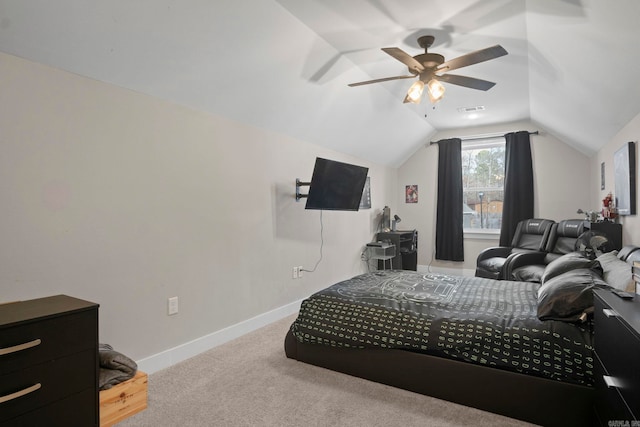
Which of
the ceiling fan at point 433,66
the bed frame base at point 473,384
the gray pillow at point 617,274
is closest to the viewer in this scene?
the bed frame base at point 473,384

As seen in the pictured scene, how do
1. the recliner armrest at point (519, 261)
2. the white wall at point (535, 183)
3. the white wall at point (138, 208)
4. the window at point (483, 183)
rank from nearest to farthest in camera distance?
the white wall at point (138, 208) → the recliner armrest at point (519, 261) → the white wall at point (535, 183) → the window at point (483, 183)

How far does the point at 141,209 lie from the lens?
2.39 metres

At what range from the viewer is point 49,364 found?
151 centimetres

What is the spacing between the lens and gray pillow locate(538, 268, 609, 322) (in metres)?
1.81

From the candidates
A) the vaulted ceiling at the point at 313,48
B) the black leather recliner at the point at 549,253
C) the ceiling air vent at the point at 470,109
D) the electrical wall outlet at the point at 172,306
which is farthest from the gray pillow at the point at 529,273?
the electrical wall outlet at the point at 172,306

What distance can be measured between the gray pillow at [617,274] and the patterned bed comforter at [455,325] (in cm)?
42

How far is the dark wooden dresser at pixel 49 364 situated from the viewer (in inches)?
55.4

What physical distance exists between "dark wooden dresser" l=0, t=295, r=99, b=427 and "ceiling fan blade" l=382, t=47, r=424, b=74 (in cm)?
221

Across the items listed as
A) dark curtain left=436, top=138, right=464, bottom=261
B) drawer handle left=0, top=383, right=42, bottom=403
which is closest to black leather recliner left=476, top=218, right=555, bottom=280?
dark curtain left=436, top=138, right=464, bottom=261

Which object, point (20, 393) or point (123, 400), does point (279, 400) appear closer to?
point (123, 400)

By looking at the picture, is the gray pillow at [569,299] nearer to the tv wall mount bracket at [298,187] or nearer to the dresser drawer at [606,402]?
the dresser drawer at [606,402]

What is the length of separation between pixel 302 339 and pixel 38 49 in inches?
91.3

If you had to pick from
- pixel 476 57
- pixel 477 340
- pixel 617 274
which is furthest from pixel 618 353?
pixel 476 57

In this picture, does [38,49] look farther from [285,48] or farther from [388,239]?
[388,239]
